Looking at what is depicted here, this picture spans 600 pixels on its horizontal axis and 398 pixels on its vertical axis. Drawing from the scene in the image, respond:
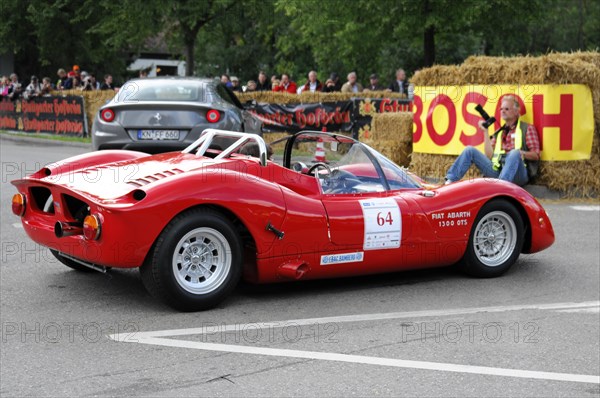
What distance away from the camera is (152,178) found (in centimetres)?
614

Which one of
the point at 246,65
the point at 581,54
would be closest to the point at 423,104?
the point at 581,54

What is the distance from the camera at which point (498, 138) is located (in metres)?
11.4

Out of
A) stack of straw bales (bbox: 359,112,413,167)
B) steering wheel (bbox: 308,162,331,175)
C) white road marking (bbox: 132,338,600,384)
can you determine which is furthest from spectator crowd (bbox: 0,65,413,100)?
white road marking (bbox: 132,338,600,384)

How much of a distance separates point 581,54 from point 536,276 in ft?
21.4

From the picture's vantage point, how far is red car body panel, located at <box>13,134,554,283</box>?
575 cm

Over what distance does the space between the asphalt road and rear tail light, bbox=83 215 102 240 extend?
1.72ft

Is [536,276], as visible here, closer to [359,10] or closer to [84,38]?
[359,10]

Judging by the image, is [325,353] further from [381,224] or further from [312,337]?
[381,224]

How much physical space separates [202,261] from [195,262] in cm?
6

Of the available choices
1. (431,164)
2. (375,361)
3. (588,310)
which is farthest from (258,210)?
(431,164)

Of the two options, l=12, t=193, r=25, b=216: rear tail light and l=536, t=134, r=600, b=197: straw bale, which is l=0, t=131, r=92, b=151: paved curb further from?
l=12, t=193, r=25, b=216: rear tail light

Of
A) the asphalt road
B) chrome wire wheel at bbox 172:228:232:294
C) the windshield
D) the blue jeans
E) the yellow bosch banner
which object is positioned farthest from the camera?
the yellow bosch banner

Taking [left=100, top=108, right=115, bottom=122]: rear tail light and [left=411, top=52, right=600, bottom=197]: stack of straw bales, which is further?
[left=411, top=52, right=600, bottom=197]: stack of straw bales

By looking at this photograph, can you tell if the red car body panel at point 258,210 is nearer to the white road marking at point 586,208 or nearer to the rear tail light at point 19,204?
the rear tail light at point 19,204
